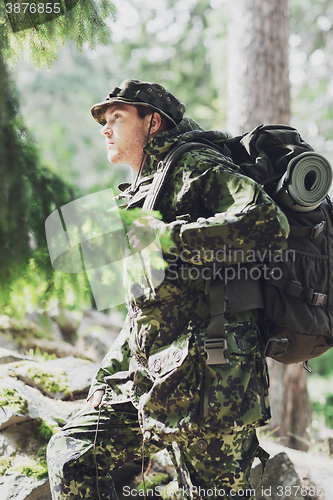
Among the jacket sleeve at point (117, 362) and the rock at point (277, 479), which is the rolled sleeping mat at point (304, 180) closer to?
the jacket sleeve at point (117, 362)

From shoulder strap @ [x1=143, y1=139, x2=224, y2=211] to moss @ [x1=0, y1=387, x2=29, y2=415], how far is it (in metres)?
2.07

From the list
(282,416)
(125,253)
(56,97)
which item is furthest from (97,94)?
(125,253)

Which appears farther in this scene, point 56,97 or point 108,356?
point 56,97

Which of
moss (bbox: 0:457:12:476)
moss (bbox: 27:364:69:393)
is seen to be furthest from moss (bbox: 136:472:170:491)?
moss (bbox: 27:364:69:393)

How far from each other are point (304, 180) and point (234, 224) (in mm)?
474

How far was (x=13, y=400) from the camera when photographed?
3139mm

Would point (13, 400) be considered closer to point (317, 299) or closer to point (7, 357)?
point (7, 357)

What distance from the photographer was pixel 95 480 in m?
2.14

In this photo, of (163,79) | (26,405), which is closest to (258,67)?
(26,405)

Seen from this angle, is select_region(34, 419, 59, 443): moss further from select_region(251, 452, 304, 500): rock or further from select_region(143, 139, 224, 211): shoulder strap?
select_region(143, 139, 224, 211): shoulder strap

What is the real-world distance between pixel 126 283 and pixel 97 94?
13.8 meters

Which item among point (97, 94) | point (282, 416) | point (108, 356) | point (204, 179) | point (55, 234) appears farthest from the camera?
point (97, 94)

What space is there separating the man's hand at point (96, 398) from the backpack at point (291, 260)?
0.89m

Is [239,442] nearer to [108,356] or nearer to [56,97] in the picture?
[108,356]
